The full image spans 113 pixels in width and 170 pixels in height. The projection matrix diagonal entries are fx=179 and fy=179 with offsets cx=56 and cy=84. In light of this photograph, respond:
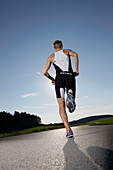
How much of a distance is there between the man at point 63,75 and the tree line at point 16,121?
53.4 m

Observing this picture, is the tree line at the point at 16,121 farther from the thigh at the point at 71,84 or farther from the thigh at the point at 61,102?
the thigh at the point at 71,84

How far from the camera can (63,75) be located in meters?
4.68

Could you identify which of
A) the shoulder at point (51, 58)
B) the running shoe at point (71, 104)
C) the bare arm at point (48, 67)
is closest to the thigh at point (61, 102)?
the running shoe at point (71, 104)

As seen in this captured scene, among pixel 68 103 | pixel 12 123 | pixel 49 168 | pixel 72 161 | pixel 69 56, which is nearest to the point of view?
pixel 49 168

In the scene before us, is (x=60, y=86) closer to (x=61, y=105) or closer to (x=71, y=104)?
(x=61, y=105)

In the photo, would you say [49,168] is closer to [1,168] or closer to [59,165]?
[59,165]

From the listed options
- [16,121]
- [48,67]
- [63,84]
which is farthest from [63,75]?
[16,121]

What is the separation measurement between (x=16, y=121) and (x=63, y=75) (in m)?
64.3

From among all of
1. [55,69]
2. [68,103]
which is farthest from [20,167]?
[55,69]

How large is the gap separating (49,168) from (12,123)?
64.0 meters

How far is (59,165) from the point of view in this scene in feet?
6.56

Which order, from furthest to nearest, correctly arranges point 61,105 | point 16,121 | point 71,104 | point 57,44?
point 16,121 → point 57,44 → point 61,105 → point 71,104

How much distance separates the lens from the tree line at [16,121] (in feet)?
190

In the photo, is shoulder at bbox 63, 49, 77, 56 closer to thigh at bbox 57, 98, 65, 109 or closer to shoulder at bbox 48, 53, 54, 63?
shoulder at bbox 48, 53, 54, 63
